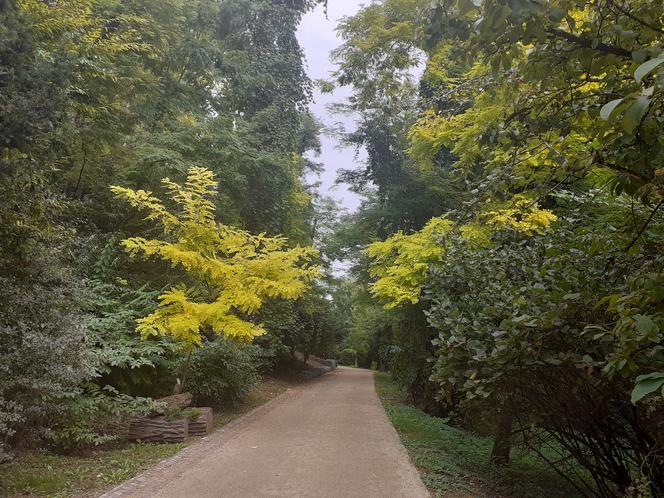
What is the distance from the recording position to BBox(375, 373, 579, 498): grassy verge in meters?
7.07

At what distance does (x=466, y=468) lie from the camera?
27.2 ft

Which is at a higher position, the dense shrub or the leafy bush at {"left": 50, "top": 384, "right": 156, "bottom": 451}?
the dense shrub

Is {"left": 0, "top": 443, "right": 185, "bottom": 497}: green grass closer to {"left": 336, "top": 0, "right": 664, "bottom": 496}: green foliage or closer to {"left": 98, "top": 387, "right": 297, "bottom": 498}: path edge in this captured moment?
{"left": 98, "top": 387, "right": 297, "bottom": 498}: path edge

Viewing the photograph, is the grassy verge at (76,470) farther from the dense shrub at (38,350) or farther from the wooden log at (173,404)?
the wooden log at (173,404)

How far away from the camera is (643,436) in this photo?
4.96 metres

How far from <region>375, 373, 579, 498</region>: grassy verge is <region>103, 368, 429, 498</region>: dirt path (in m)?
0.33

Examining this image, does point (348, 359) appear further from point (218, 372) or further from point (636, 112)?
point (636, 112)

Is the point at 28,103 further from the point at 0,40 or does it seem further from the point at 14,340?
the point at 14,340

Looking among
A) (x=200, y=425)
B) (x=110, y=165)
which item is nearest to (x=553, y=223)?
(x=200, y=425)

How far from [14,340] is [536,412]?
687 cm

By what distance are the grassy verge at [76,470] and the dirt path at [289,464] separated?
0.30 m

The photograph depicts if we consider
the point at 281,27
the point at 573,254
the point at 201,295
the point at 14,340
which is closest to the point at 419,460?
the point at 573,254

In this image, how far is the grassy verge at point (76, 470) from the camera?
5.59 metres

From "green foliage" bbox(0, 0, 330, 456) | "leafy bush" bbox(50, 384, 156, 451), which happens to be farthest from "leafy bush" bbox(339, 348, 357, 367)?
"leafy bush" bbox(50, 384, 156, 451)
